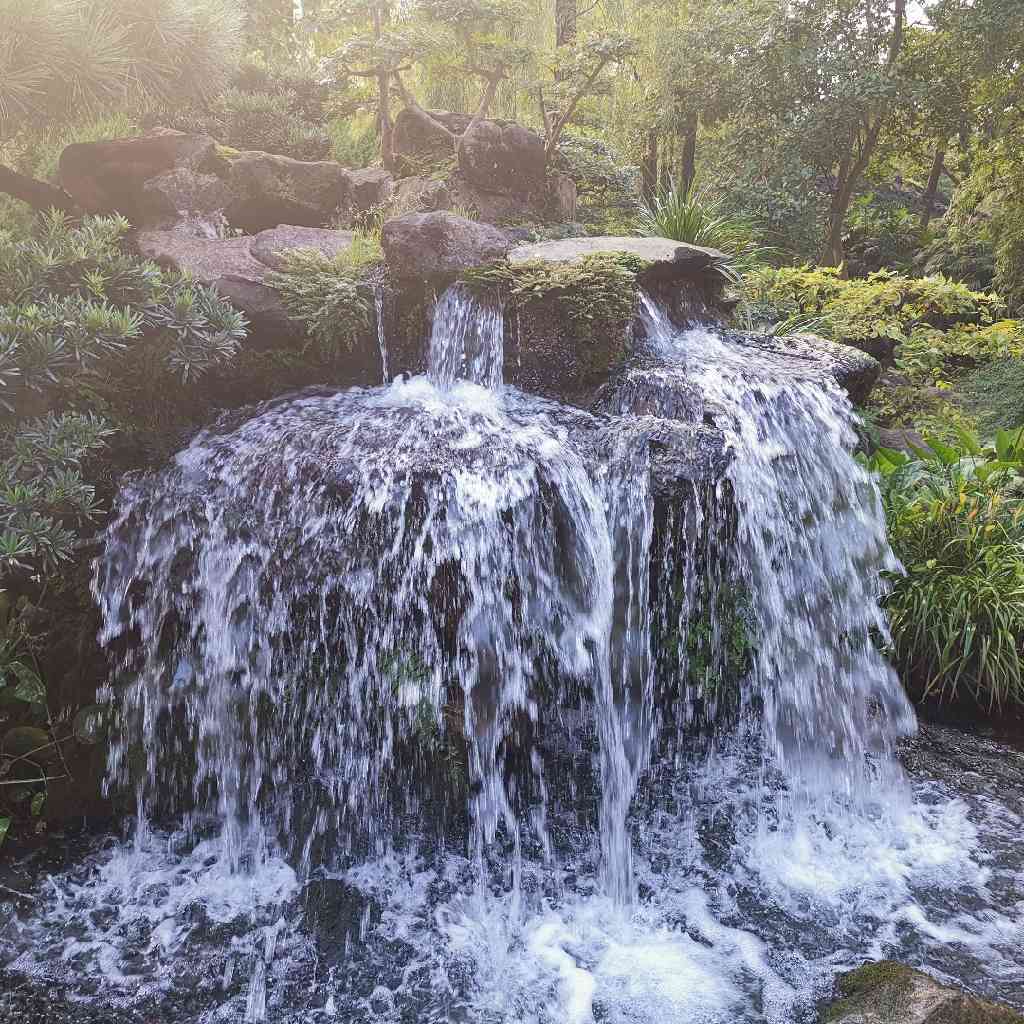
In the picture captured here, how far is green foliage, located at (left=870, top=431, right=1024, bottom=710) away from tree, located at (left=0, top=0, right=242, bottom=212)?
6358 millimetres

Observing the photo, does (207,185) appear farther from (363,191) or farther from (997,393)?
(997,393)

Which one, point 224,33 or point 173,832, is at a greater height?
point 224,33

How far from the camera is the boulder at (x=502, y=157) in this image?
8.72m

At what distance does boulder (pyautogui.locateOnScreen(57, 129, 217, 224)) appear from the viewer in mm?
6449

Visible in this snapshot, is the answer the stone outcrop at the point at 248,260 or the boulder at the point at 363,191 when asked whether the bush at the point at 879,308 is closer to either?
the boulder at the point at 363,191

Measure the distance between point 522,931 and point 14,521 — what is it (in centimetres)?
330

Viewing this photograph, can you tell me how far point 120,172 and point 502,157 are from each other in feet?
14.5

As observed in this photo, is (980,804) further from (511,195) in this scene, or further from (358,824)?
(511,195)

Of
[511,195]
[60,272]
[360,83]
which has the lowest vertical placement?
[60,272]

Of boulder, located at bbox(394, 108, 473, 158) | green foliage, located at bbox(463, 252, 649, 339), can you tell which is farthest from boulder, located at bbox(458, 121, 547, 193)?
green foliage, located at bbox(463, 252, 649, 339)

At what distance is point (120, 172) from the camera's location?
6641 millimetres

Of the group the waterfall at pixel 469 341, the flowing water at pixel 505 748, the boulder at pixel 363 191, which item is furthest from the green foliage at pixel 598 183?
the flowing water at pixel 505 748

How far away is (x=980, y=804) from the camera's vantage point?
4191 millimetres

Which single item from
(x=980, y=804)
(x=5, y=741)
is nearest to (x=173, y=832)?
(x=5, y=741)
